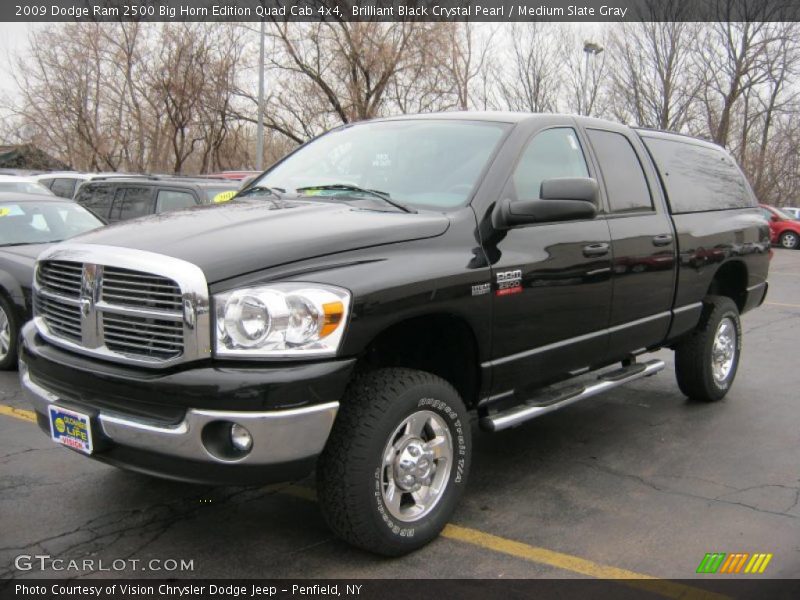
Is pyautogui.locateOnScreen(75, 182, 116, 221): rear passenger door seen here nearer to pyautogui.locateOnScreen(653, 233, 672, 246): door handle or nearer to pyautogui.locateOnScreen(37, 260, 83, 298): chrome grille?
pyautogui.locateOnScreen(37, 260, 83, 298): chrome grille

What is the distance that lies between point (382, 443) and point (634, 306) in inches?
89.0

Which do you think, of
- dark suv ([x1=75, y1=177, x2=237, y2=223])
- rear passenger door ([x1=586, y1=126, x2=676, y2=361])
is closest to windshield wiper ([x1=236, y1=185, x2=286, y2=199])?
rear passenger door ([x1=586, y1=126, x2=676, y2=361])

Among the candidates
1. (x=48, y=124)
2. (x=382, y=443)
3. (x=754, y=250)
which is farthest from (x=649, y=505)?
(x=48, y=124)

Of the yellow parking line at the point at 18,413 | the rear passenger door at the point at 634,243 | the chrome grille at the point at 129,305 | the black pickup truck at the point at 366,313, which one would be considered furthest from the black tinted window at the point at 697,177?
the yellow parking line at the point at 18,413

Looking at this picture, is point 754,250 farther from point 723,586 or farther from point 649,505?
point 723,586

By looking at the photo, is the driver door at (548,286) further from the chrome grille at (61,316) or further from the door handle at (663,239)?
the chrome grille at (61,316)

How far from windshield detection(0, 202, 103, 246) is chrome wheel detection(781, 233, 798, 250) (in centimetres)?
2675

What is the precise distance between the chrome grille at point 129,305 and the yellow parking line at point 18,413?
2.22 metres

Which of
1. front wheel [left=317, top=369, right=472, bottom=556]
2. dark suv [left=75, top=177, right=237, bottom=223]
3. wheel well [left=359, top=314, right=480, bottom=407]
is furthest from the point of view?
dark suv [left=75, top=177, right=237, bottom=223]

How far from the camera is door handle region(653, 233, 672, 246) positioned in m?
4.96

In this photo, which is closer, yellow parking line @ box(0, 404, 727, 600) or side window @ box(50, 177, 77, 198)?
yellow parking line @ box(0, 404, 727, 600)

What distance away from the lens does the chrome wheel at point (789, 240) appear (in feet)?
92.9

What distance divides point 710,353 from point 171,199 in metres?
6.88

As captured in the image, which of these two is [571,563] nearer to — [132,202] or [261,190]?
[261,190]
